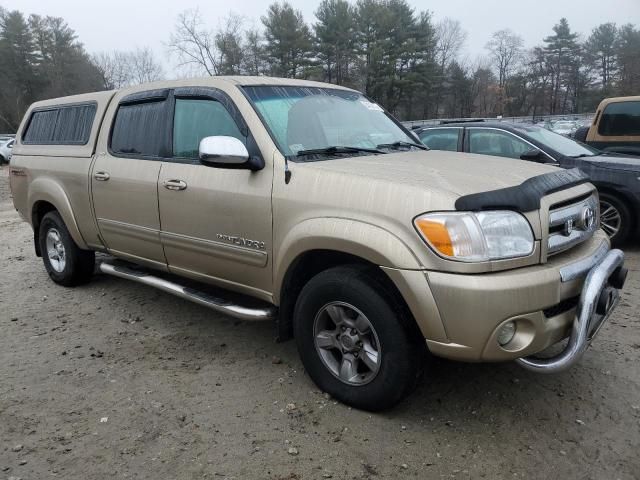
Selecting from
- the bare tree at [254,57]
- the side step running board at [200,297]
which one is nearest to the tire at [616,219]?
the side step running board at [200,297]

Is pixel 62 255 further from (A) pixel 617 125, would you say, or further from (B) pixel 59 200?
(A) pixel 617 125

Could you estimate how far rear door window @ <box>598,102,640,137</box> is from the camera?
8.62 metres

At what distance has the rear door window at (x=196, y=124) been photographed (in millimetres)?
3576

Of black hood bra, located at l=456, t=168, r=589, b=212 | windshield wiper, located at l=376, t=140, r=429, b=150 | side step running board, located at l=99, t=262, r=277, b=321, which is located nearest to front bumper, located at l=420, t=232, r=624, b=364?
black hood bra, located at l=456, t=168, r=589, b=212

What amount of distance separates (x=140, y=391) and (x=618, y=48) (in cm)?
6824

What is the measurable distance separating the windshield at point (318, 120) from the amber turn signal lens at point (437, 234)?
3.49 feet

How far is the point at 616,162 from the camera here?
21.2 ft

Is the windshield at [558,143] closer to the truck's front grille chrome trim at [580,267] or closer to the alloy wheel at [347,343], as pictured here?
the truck's front grille chrome trim at [580,267]

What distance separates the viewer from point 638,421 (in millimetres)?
2850

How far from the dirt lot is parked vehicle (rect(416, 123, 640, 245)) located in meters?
2.51

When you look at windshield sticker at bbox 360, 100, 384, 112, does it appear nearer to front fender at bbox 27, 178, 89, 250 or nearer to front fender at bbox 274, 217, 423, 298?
front fender at bbox 274, 217, 423, 298

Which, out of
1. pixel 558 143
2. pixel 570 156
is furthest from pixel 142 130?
pixel 558 143

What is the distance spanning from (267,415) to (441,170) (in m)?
1.71

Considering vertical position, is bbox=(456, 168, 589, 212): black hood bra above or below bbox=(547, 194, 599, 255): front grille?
above
